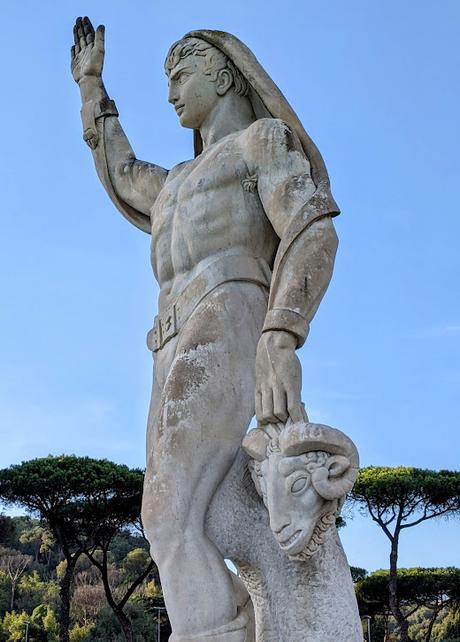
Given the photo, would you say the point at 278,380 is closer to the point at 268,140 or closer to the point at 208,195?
the point at 208,195

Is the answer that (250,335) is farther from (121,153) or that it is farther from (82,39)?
(82,39)

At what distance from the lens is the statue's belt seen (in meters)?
4.73

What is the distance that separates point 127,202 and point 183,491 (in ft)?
6.54

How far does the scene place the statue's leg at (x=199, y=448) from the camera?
165 inches

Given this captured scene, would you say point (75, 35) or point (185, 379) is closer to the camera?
point (185, 379)

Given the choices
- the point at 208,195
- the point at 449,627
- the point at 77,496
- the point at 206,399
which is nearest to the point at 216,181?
the point at 208,195

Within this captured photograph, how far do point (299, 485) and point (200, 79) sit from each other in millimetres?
2293

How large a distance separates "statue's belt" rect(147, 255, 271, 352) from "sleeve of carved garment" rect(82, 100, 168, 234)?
3.02ft

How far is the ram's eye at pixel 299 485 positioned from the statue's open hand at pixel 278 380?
0.84ft

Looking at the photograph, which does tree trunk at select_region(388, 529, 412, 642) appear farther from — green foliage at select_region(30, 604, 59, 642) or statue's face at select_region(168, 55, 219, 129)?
statue's face at select_region(168, 55, 219, 129)

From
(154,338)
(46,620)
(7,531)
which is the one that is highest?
(7,531)

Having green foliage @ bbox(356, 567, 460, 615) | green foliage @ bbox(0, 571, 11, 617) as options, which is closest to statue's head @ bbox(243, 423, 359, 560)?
green foliage @ bbox(356, 567, 460, 615)

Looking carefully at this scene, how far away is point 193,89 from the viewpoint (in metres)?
5.27

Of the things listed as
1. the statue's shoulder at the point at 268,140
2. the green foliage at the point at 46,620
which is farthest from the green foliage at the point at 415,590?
the statue's shoulder at the point at 268,140
